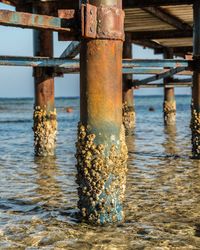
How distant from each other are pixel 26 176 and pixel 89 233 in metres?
3.87

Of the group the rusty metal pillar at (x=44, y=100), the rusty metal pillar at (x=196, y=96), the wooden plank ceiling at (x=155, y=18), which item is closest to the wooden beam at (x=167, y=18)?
the wooden plank ceiling at (x=155, y=18)

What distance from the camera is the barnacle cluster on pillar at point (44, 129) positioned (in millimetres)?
→ 10617

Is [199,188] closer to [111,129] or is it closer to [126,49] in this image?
[111,129]

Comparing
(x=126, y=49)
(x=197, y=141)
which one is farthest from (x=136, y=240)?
(x=126, y=49)

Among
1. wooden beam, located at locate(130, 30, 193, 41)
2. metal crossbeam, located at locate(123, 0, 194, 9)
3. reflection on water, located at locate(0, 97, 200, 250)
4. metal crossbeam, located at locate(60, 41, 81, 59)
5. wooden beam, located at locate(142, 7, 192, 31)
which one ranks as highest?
wooden beam, located at locate(142, 7, 192, 31)

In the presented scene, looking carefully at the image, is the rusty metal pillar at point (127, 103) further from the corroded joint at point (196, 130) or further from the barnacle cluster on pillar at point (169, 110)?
the corroded joint at point (196, 130)

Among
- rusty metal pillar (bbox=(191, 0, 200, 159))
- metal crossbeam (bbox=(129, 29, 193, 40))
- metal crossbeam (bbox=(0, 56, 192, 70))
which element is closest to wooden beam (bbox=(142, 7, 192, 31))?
metal crossbeam (bbox=(129, 29, 193, 40))

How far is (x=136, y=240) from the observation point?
491 centimetres

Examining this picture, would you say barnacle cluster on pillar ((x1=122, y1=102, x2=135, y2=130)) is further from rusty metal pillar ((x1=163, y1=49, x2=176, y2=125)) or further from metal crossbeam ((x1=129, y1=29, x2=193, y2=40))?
rusty metal pillar ((x1=163, y1=49, x2=176, y2=125))

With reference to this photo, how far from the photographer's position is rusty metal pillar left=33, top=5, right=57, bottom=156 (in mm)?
10406

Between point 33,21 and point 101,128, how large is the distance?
123 cm

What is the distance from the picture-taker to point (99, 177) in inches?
199

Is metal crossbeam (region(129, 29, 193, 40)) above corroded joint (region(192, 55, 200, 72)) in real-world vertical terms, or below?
above

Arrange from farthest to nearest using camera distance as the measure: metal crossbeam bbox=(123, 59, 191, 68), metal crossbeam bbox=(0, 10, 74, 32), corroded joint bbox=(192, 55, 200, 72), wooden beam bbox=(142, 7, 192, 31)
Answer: wooden beam bbox=(142, 7, 192, 31)
corroded joint bbox=(192, 55, 200, 72)
metal crossbeam bbox=(123, 59, 191, 68)
metal crossbeam bbox=(0, 10, 74, 32)
